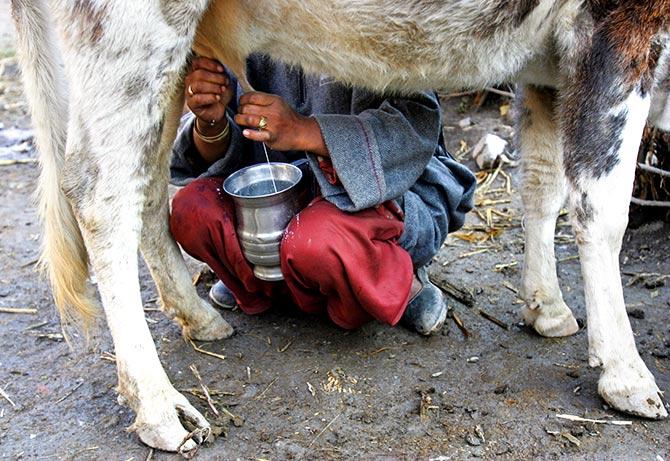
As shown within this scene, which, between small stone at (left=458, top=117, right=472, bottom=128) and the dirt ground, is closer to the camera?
the dirt ground

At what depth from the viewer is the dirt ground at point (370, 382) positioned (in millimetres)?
2551

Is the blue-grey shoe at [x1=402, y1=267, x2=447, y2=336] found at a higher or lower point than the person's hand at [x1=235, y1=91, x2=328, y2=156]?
lower

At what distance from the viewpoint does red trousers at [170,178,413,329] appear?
2.79 metres

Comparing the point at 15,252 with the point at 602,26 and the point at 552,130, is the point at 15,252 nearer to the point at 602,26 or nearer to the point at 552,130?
the point at 552,130

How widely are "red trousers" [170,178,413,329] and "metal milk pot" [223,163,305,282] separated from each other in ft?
0.17

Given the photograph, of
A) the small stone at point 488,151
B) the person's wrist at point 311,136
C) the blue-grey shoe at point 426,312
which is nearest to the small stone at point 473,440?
the blue-grey shoe at point 426,312

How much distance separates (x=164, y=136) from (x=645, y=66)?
1.54 m

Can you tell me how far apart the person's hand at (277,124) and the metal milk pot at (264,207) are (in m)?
0.17

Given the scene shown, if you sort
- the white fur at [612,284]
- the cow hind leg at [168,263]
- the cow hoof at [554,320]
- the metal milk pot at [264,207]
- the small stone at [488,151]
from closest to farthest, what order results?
the white fur at [612,284], the metal milk pot at [264,207], the cow hind leg at [168,263], the cow hoof at [554,320], the small stone at [488,151]

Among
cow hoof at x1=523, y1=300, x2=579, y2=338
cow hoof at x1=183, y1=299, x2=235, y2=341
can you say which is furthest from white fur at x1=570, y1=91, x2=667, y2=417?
cow hoof at x1=183, y1=299, x2=235, y2=341

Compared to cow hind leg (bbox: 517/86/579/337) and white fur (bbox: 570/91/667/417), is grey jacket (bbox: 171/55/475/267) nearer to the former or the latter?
cow hind leg (bbox: 517/86/579/337)

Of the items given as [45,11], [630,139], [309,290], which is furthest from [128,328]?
[630,139]

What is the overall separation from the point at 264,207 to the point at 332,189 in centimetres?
23

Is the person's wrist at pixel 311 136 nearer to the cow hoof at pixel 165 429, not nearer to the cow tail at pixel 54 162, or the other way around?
the cow tail at pixel 54 162
